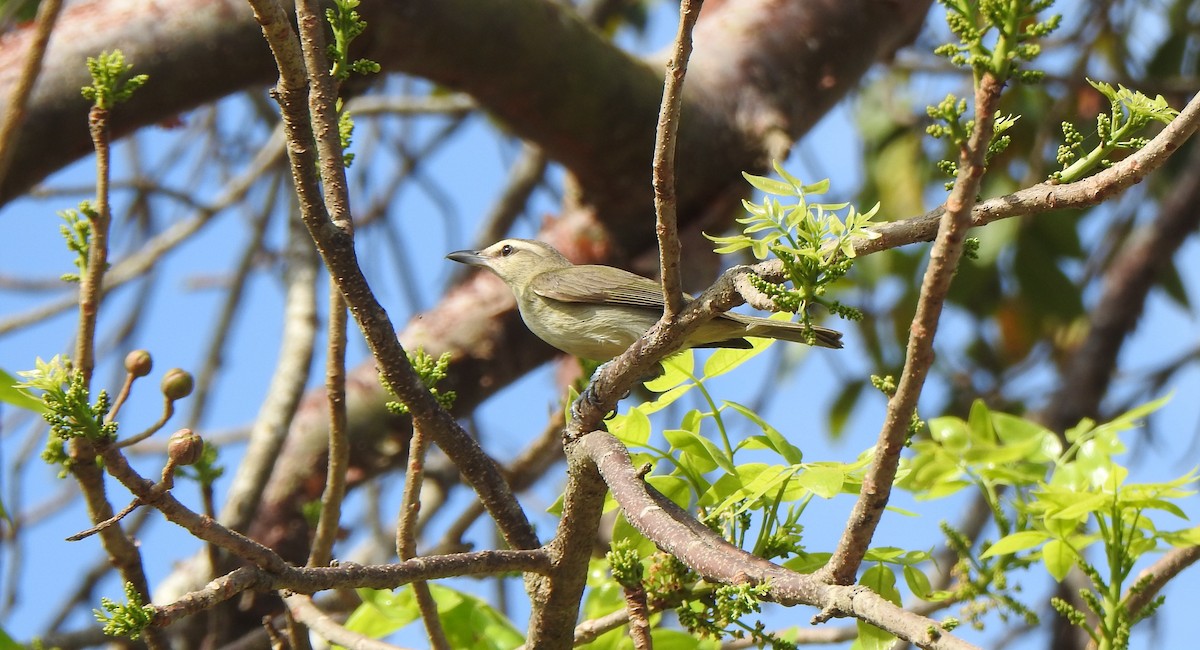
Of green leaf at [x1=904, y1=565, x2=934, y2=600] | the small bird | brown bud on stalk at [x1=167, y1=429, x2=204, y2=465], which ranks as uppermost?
the small bird

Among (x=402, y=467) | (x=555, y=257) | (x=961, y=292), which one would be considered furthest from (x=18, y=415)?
(x=961, y=292)

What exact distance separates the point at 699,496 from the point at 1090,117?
5373 millimetres

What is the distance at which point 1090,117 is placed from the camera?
267 inches

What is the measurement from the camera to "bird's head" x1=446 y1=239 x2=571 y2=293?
14.6 feet

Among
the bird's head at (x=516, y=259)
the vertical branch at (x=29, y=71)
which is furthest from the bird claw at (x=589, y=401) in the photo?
the bird's head at (x=516, y=259)

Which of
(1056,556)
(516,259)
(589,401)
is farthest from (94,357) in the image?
(516,259)

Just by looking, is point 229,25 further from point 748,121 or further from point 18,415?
point 18,415

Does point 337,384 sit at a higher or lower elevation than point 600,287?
lower

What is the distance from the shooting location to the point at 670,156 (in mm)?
1777

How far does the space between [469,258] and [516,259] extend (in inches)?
8.0

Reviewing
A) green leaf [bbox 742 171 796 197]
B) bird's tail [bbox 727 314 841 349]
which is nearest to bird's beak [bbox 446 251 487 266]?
bird's tail [bbox 727 314 841 349]

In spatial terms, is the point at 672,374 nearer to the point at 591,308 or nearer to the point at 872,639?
the point at 872,639

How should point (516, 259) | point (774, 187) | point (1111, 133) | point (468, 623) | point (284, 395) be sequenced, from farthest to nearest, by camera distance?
1. point (516, 259)
2. point (284, 395)
3. point (468, 623)
4. point (774, 187)
5. point (1111, 133)

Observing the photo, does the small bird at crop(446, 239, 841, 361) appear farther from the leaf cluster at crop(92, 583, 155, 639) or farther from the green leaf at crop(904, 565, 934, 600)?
the leaf cluster at crop(92, 583, 155, 639)
